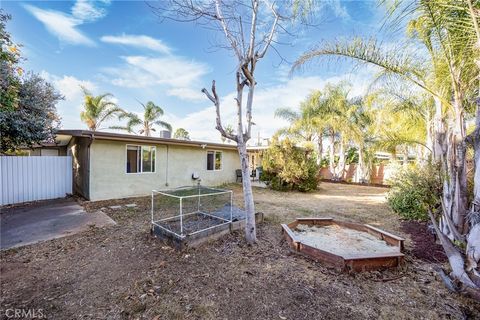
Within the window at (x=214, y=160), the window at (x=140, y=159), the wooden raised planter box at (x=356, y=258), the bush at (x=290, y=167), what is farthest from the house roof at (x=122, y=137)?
the wooden raised planter box at (x=356, y=258)

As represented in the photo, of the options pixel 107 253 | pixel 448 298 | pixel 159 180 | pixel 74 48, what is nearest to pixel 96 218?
pixel 107 253

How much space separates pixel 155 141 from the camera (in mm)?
8992

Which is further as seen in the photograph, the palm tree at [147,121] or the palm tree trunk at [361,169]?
the palm tree at [147,121]

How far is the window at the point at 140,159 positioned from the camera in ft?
28.8

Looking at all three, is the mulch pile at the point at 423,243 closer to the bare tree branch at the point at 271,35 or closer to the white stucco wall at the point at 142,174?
the bare tree branch at the point at 271,35

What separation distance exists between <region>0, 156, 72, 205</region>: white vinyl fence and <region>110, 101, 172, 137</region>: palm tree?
28.7ft

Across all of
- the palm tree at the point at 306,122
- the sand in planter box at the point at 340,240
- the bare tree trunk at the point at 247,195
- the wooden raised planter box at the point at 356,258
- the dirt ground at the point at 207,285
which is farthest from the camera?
the palm tree at the point at 306,122

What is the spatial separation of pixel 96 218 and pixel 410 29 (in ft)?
27.8

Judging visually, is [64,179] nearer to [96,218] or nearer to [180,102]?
[96,218]

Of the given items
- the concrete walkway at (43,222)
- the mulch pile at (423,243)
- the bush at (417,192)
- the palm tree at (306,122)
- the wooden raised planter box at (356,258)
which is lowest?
the concrete walkway at (43,222)

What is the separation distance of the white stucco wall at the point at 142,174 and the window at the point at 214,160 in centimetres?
27

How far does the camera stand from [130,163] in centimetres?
880

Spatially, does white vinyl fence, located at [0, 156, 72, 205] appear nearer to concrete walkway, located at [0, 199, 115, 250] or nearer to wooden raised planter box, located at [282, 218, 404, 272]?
concrete walkway, located at [0, 199, 115, 250]

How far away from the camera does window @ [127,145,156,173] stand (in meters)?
8.78
